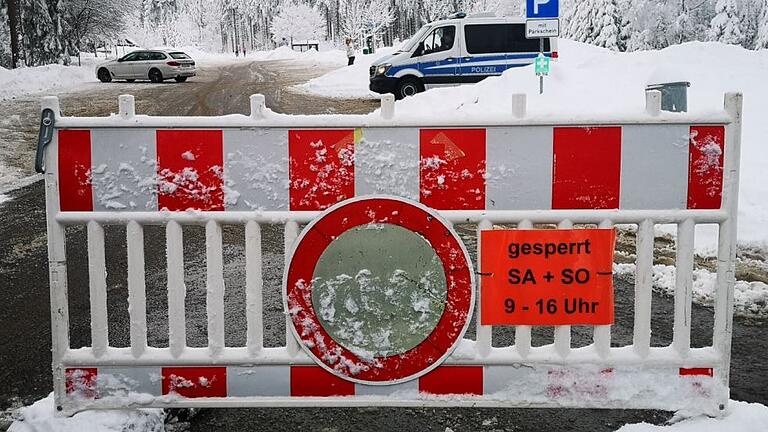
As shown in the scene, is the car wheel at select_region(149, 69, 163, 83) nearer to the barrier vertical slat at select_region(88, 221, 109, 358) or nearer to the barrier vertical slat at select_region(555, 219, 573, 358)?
the barrier vertical slat at select_region(88, 221, 109, 358)

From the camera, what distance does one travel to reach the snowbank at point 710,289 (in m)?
5.11

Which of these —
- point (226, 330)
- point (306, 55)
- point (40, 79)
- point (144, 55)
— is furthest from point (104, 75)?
point (306, 55)

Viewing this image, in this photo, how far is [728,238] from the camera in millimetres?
3172

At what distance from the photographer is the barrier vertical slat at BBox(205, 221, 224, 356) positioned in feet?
10.5

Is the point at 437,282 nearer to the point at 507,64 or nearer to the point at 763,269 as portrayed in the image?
the point at 763,269

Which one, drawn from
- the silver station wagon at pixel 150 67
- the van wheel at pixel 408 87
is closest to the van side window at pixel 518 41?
the van wheel at pixel 408 87

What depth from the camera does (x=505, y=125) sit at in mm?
3146

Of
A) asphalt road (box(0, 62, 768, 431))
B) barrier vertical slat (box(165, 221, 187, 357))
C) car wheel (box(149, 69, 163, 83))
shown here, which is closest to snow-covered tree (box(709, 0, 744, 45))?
car wheel (box(149, 69, 163, 83))

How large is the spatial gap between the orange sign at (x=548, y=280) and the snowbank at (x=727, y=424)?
0.45 m

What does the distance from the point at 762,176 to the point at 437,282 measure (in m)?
6.92

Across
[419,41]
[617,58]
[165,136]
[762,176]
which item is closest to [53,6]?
[419,41]

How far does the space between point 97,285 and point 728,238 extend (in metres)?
2.49

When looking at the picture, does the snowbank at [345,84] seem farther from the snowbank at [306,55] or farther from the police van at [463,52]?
the snowbank at [306,55]

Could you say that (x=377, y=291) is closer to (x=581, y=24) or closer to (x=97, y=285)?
(x=97, y=285)
